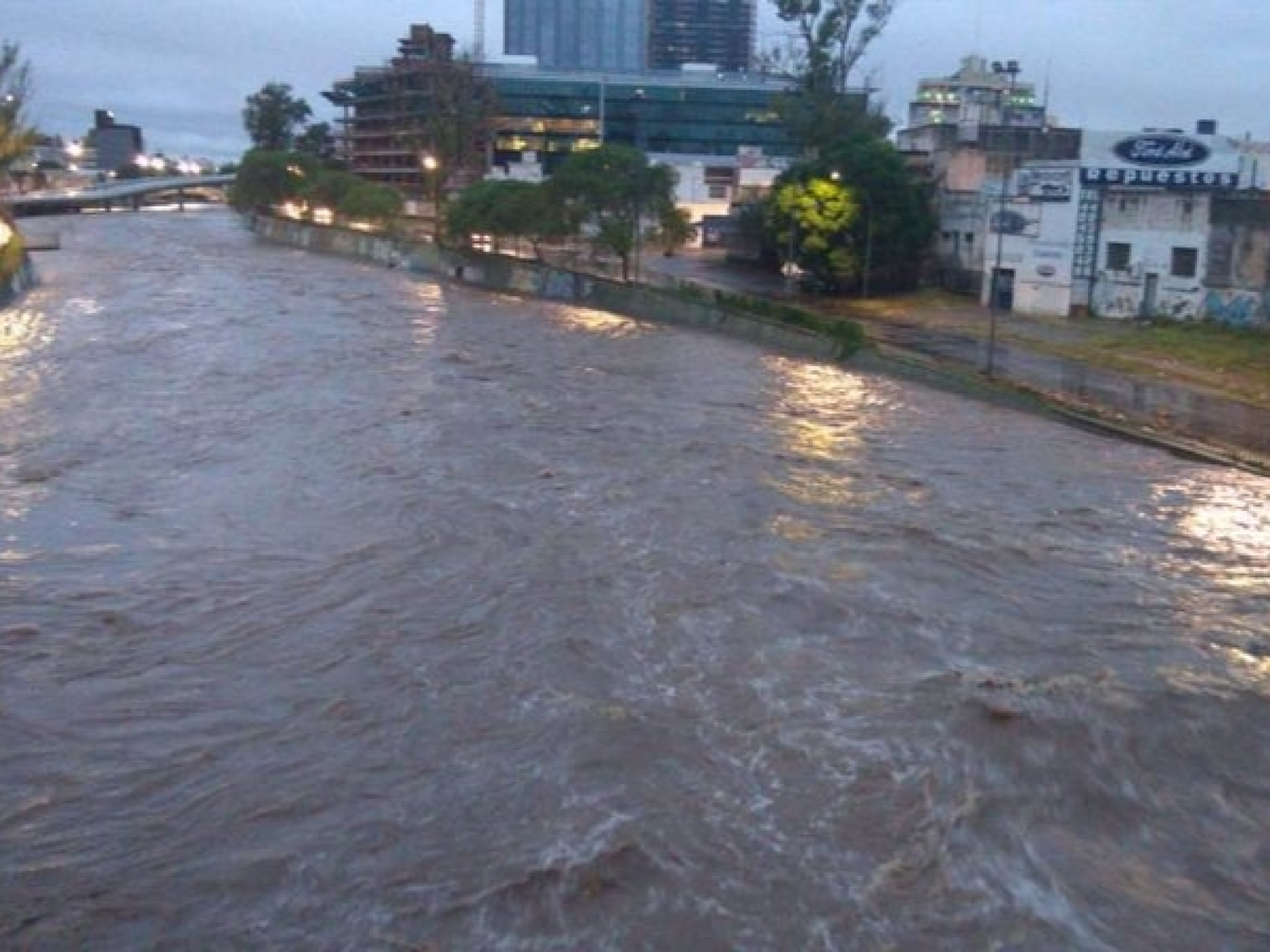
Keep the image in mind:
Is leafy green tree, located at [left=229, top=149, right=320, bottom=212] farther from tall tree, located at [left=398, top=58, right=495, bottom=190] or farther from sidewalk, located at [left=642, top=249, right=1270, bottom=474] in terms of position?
sidewalk, located at [left=642, top=249, right=1270, bottom=474]

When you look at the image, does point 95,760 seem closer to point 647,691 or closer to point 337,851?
point 337,851

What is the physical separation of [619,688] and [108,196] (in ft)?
358

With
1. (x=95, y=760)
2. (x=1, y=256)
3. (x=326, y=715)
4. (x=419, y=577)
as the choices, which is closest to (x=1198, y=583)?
(x=419, y=577)

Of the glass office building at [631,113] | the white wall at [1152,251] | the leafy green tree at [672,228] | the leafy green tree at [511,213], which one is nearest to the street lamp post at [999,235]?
the white wall at [1152,251]

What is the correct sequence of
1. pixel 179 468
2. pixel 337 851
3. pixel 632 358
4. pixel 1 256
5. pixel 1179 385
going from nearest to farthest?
pixel 337 851, pixel 179 468, pixel 1179 385, pixel 632 358, pixel 1 256

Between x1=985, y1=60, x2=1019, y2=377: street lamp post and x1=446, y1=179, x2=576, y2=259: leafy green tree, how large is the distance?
1460 cm

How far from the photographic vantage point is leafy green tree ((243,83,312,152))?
127m

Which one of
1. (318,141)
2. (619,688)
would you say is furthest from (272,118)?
(619,688)

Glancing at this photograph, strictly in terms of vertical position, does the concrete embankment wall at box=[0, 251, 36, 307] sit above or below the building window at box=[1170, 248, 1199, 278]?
below

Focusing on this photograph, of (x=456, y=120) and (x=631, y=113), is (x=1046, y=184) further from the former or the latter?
(x=631, y=113)

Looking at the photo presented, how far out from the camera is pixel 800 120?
192 feet

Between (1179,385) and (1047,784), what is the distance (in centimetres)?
2101

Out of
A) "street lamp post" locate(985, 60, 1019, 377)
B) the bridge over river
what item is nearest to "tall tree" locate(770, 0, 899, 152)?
"street lamp post" locate(985, 60, 1019, 377)

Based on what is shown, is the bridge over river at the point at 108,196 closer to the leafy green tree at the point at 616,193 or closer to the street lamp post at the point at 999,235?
the leafy green tree at the point at 616,193
